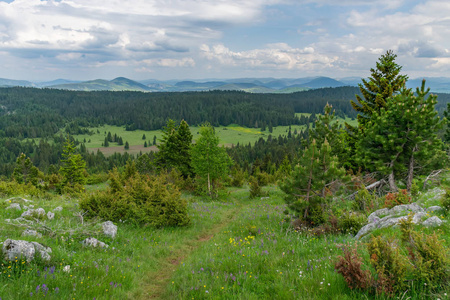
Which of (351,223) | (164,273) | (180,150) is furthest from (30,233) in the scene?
(180,150)

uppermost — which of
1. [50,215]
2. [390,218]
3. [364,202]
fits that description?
[390,218]

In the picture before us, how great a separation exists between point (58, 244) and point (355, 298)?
29.0 ft

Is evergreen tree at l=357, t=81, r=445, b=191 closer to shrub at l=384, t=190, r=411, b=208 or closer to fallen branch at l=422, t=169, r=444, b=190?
fallen branch at l=422, t=169, r=444, b=190

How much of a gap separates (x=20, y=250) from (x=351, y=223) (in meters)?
10.7

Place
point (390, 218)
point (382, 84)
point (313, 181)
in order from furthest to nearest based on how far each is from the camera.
→ point (382, 84) < point (313, 181) < point (390, 218)

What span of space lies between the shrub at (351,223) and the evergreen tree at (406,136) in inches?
296

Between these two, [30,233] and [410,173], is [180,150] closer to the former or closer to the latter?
[410,173]

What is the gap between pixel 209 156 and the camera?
27156mm

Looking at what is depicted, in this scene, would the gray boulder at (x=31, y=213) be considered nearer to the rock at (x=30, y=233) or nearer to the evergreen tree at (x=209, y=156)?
the rock at (x=30, y=233)

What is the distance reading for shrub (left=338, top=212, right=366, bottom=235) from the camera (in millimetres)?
9430

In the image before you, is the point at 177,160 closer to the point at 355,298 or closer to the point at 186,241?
the point at 186,241

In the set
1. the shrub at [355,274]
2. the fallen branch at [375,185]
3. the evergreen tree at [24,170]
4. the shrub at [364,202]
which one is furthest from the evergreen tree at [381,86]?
the evergreen tree at [24,170]

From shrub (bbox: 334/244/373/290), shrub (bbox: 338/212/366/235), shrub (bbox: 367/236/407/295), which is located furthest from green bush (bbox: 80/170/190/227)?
shrub (bbox: 367/236/407/295)

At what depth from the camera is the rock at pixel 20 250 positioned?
246 inches
